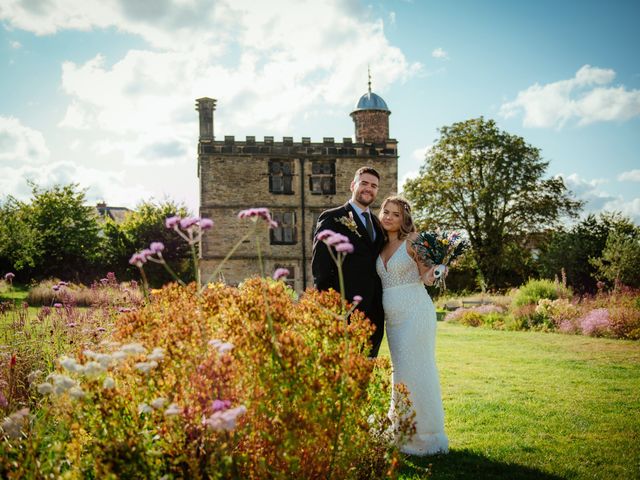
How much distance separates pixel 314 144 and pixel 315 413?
26.8m

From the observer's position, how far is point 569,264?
2780cm

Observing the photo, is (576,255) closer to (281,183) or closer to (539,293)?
(539,293)

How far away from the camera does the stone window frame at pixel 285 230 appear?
91.8ft

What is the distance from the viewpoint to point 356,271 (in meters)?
5.39

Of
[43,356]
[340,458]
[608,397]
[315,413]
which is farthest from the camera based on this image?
[608,397]

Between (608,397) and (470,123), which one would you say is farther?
(470,123)

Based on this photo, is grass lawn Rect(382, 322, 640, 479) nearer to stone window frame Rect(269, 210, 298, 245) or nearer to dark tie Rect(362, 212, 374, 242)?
dark tie Rect(362, 212, 374, 242)

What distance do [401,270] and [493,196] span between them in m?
27.9

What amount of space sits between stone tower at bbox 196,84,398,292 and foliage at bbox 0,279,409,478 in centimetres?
2376

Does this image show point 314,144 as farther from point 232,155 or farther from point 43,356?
point 43,356

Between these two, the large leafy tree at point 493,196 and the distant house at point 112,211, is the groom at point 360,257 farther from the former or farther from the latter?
the distant house at point 112,211

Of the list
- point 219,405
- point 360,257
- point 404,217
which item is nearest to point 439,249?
point 404,217

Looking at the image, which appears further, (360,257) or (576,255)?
(576,255)

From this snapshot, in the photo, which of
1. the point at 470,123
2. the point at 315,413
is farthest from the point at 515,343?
the point at 470,123
